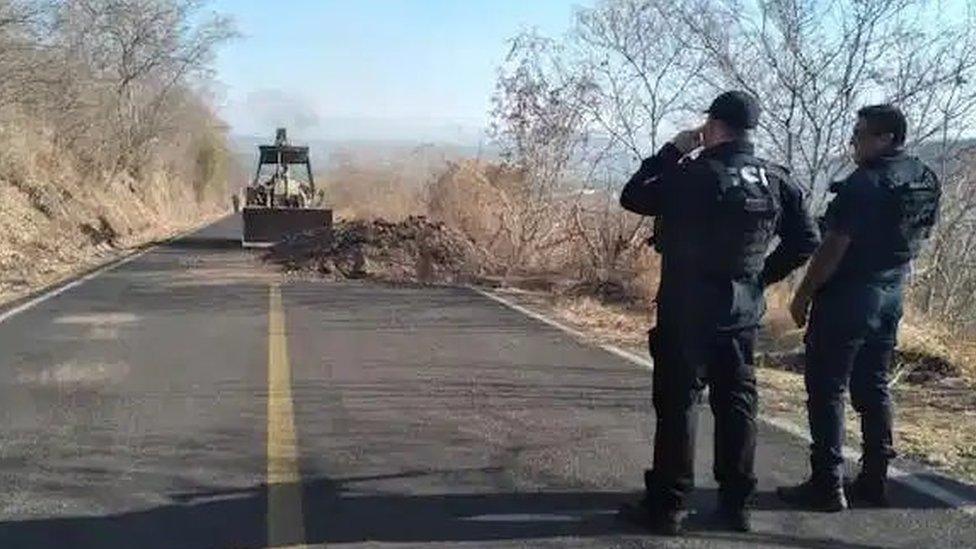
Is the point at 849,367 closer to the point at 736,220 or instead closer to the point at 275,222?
the point at 736,220

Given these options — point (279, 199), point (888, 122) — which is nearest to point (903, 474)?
point (888, 122)

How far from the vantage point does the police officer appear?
5.26 meters

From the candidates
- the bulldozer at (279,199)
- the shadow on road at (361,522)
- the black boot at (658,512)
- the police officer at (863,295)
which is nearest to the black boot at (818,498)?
the police officer at (863,295)

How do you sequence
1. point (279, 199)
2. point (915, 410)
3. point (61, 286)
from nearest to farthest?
point (915, 410)
point (61, 286)
point (279, 199)

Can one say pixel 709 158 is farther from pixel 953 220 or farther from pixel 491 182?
pixel 491 182

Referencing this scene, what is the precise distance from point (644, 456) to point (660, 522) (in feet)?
4.80

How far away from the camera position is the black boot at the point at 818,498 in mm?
5266

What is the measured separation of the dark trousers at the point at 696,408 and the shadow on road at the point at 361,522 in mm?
232

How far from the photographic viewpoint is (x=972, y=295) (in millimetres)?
17406

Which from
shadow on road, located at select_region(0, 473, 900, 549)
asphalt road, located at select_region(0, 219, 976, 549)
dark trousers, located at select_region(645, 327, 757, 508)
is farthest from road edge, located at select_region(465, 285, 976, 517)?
dark trousers, located at select_region(645, 327, 757, 508)

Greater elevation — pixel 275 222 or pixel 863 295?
pixel 863 295

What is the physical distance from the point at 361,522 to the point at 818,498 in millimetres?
2106

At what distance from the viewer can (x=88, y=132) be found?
39812 mm

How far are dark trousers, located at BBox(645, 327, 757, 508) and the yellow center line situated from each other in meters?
1.58
